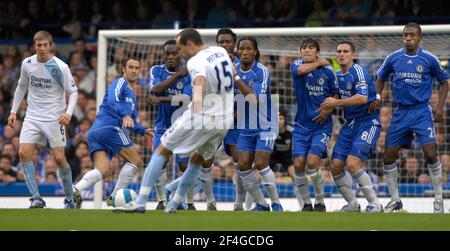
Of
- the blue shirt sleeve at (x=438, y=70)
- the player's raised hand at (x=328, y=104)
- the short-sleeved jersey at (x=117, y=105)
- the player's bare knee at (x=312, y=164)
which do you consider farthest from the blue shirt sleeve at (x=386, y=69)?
the short-sleeved jersey at (x=117, y=105)

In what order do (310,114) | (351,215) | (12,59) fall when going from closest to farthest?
(351,215), (310,114), (12,59)

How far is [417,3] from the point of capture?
68.9ft

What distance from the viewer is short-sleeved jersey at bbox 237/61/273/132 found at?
13836mm

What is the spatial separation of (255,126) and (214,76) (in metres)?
3.16

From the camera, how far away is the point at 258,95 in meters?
13.8

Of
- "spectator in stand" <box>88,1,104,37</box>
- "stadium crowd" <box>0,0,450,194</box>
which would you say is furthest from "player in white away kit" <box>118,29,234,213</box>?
"spectator in stand" <box>88,1,104,37</box>

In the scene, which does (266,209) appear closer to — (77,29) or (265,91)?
(265,91)

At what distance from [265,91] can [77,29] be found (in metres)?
10.4

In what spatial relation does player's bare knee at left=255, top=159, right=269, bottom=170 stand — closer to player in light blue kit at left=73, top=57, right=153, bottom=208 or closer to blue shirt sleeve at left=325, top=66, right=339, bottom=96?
blue shirt sleeve at left=325, top=66, right=339, bottom=96

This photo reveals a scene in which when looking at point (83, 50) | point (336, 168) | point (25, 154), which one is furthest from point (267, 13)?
point (25, 154)

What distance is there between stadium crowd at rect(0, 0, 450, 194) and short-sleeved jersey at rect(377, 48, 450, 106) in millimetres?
3250

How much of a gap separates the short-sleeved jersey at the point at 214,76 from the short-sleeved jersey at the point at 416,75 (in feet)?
11.6

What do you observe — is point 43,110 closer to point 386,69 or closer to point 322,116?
point 322,116
